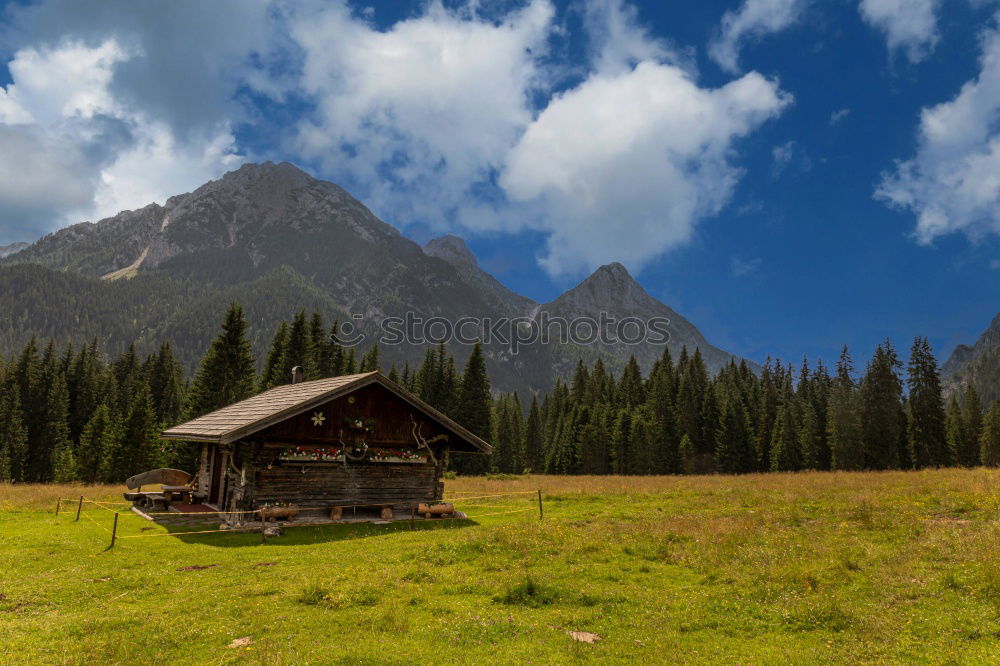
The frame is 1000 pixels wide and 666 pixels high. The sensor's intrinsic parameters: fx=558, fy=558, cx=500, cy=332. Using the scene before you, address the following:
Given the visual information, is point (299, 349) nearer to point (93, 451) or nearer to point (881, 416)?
point (93, 451)

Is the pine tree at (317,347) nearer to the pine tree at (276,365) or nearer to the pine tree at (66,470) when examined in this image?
the pine tree at (276,365)

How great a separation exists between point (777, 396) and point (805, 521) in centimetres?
8793

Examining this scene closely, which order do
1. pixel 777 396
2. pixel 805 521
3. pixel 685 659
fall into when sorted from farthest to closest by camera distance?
pixel 777 396 → pixel 805 521 → pixel 685 659

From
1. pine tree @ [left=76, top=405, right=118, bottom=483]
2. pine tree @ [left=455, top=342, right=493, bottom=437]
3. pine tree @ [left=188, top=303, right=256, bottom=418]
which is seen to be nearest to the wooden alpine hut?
pine tree @ [left=188, top=303, right=256, bottom=418]

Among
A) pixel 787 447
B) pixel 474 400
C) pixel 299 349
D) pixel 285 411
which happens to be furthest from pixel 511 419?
pixel 285 411

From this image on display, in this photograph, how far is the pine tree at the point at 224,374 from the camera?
51406mm

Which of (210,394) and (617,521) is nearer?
(617,521)

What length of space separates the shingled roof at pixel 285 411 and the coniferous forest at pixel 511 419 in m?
23.9

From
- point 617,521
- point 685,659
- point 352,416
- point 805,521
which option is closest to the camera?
point 685,659

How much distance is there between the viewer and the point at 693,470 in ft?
273

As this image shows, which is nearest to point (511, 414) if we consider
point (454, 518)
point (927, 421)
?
point (927, 421)

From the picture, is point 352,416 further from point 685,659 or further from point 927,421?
point 927,421

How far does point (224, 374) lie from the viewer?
52406mm

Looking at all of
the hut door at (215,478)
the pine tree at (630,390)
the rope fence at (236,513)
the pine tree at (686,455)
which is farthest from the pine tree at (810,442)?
the hut door at (215,478)
